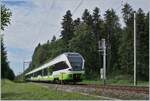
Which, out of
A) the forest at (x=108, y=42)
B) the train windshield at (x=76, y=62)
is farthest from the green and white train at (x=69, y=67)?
the forest at (x=108, y=42)

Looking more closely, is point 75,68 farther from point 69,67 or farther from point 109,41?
point 109,41

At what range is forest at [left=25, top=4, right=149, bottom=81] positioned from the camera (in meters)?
73.5

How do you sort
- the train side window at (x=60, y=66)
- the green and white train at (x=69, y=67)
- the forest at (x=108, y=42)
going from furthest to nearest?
the forest at (x=108, y=42) < the train side window at (x=60, y=66) < the green and white train at (x=69, y=67)

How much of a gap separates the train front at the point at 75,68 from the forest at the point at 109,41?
22283mm

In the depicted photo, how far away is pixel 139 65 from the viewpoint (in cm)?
9044

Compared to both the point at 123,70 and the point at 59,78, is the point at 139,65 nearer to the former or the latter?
the point at 123,70

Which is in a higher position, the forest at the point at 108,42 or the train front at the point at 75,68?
the forest at the point at 108,42

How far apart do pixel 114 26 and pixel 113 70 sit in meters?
16.7

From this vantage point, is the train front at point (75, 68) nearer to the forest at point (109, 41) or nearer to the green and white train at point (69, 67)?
the green and white train at point (69, 67)

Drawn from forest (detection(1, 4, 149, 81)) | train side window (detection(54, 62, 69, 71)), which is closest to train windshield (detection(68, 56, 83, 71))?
train side window (detection(54, 62, 69, 71))

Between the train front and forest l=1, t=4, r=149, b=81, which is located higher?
forest l=1, t=4, r=149, b=81

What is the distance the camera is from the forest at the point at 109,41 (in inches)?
2894

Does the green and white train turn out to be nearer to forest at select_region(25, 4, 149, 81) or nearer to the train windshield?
the train windshield

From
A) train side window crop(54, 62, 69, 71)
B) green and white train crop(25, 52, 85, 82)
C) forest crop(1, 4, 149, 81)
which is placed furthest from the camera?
forest crop(1, 4, 149, 81)
